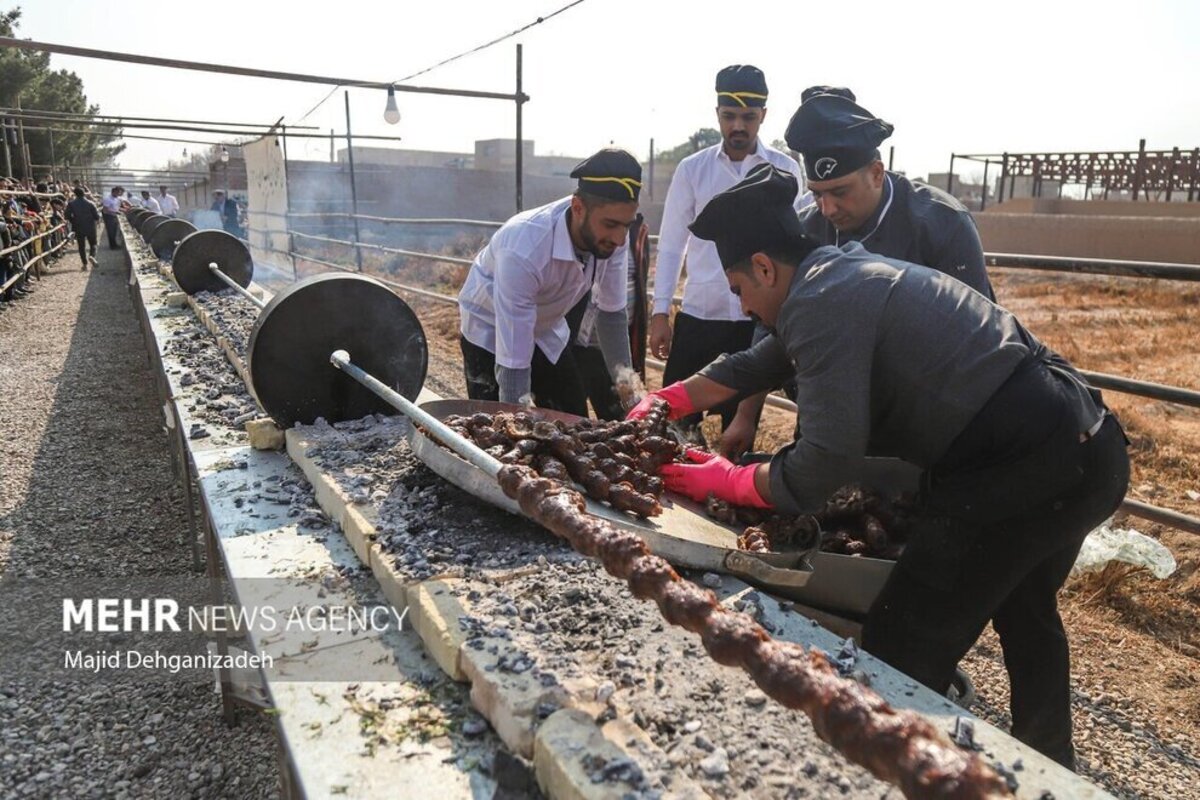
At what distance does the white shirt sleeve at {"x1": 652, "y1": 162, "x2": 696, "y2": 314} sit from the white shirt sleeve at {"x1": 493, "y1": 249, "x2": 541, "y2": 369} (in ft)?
3.90

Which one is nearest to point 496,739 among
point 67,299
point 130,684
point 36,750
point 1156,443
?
point 36,750

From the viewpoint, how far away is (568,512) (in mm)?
1829

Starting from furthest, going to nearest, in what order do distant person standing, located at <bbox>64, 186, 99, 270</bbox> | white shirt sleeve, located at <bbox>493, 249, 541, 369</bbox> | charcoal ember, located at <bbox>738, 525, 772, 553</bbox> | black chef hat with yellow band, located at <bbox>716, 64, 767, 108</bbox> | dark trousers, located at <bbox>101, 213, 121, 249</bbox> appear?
dark trousers, located at <bbox>101, 213, 121, 249</bbox>, distant person standing, located at <bbox>64, 186, 99, 270</bbox>, black chef hat with yellow band, located at <bbox>716, 64, 767, 108</bbox>, white shirt sleeve, located at <bbox>493, 249, 541, 369</bbox>, charcoal ember, located at <bbox>738, 525, 772, 553</bbox>

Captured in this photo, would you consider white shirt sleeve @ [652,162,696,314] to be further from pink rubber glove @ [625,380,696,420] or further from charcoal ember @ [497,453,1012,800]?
charcoal ember @ [497,453,1012,800]

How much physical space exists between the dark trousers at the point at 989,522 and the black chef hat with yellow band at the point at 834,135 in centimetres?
108

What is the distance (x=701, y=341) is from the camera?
4473 millimetres

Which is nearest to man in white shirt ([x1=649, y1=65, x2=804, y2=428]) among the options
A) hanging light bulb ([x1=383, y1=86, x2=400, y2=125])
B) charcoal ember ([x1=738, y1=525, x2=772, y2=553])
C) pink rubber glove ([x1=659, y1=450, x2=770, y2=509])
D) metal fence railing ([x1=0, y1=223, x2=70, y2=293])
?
pink rubber glove ([x1=659, y1=450, x2=770, y2=509])

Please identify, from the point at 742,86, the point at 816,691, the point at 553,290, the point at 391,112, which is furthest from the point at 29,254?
the point at 816,691

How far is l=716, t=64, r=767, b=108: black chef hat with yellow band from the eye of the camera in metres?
4.06

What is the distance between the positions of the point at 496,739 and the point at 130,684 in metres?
2.60

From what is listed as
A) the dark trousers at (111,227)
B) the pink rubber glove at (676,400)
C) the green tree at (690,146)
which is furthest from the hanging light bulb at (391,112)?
the green tree at (690,146)

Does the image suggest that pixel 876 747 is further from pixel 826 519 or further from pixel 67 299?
pixel 67 299

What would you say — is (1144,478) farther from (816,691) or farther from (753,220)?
(816,691)

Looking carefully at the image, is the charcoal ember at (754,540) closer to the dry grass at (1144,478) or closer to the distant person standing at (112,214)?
the dry grass at (1144,478)
